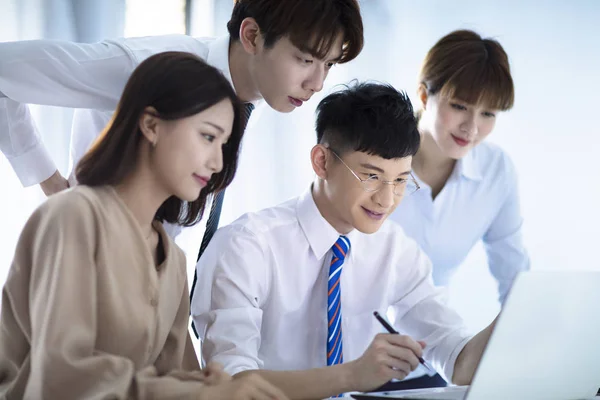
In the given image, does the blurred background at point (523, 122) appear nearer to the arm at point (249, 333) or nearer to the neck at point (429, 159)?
the neck at point (429, 159)

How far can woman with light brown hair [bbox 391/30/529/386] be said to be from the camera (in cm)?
188

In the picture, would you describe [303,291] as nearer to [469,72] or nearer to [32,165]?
[32,165]

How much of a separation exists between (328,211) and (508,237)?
0.82 m

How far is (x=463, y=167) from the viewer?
2021 millimetres

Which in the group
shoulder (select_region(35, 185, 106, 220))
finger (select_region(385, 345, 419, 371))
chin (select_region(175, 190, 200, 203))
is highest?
shoulder (select_region(35, 185, 106, 220))

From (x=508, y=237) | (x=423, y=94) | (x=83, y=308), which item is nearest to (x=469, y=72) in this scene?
(x=423, y=94)

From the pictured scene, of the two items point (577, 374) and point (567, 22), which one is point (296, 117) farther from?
point (577, 374)

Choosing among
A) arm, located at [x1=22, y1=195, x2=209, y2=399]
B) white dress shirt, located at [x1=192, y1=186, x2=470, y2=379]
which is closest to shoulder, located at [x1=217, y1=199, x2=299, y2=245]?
white dress shirt, located at [x1=192, y1=186, x2=470, y2=379]

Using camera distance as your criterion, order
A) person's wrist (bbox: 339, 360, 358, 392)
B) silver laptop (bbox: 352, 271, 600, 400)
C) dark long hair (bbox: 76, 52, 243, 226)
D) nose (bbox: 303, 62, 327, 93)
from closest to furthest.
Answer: silver laptop (bbox: 352, 271, 600, 400) → dark long hair (bbox: 76, 52, 243, 226) → person's wrist (bbox: 339, 360, 358, 392) → nose (bbox: 303, 62, 327, 93)

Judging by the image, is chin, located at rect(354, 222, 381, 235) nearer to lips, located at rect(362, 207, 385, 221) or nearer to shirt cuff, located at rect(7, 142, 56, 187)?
lips, located at rect(362, 207, 385, 221)

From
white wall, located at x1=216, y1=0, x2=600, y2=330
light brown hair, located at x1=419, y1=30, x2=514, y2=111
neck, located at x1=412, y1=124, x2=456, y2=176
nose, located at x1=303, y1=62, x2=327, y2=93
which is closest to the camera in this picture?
nose, located at x1=303, y1=62, x2=327, y2=93

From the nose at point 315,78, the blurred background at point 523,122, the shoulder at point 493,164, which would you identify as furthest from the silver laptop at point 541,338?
the blurred background at point 523,122

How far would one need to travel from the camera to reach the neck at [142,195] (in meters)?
1.09

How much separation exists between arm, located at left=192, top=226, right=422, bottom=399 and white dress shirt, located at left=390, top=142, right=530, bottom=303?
2.23 feet
